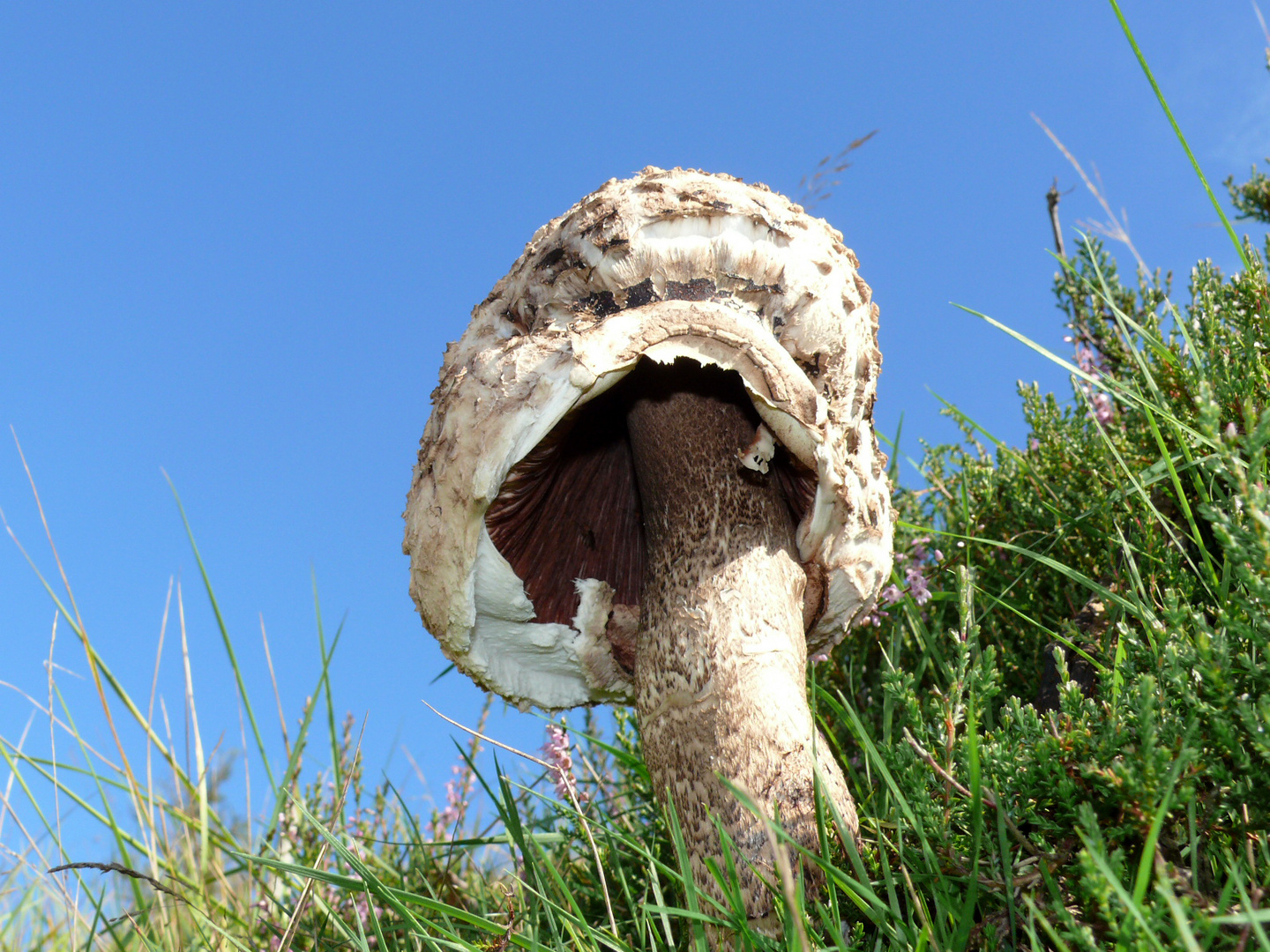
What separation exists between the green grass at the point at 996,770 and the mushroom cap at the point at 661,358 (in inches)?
16.7

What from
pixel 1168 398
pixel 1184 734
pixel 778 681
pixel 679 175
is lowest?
pixel 1184 734

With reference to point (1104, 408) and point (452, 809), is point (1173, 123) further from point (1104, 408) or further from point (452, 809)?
point (452, 809)

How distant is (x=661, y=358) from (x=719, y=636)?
0.74 m

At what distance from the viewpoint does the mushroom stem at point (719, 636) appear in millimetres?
1992

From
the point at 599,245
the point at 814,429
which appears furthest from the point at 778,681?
the point at 599,245

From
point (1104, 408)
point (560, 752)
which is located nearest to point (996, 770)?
point (560, 752)

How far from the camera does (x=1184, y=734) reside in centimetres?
138

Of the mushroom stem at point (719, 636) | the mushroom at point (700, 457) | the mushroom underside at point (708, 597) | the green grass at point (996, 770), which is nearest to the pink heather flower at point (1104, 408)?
the green grass at point (996, 770)

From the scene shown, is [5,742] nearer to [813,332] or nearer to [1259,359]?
[813,332]

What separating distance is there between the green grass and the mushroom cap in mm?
424

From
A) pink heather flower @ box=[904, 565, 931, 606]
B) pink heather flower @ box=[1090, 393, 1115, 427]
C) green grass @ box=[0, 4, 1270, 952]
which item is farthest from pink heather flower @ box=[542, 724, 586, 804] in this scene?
pink heather flower @ box=[1090, 393, 1115, 427]

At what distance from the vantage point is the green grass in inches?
53.2

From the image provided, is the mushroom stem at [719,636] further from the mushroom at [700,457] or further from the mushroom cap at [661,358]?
the mushroom cap at [661,358]

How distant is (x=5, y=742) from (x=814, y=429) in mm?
2780
